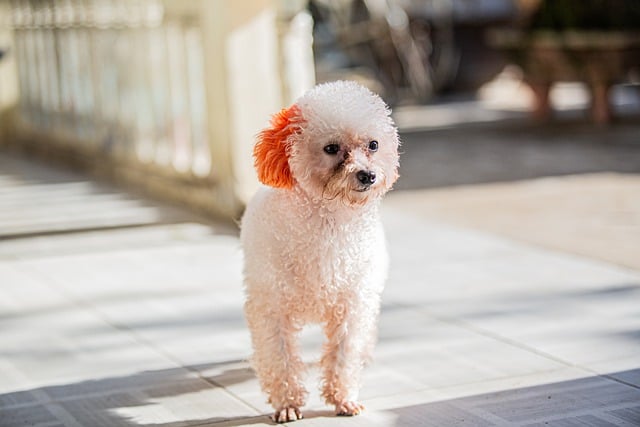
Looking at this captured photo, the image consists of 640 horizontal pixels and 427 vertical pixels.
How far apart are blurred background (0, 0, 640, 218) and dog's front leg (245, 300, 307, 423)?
355 cm

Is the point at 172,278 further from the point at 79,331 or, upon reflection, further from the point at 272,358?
the point at 272,358

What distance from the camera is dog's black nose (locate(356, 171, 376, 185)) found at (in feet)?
11.4

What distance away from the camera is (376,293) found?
3859mm

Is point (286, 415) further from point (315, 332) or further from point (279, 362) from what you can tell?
point (315, 332)

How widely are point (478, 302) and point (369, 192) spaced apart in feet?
6.39

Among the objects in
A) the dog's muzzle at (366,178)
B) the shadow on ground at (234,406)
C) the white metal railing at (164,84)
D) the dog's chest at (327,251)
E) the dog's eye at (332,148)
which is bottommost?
the shadow on ground at (234,406)

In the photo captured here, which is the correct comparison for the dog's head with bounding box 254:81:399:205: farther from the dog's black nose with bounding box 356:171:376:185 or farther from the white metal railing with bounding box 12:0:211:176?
the white metal railing with bounding box 12:0:211:176

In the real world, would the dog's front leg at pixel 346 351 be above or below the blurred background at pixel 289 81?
below

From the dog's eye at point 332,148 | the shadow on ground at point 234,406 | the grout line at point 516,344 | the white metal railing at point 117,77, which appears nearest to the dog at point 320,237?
the dog's eye at point 332,148

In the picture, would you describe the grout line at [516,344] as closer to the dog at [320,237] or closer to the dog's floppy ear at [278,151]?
the dog at [320,237]

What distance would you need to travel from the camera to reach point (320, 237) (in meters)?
3.69

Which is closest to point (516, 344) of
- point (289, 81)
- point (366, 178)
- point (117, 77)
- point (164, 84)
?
point (366, 178)

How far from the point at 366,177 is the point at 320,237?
0.32 meters

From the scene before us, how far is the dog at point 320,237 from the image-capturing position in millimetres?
3529
